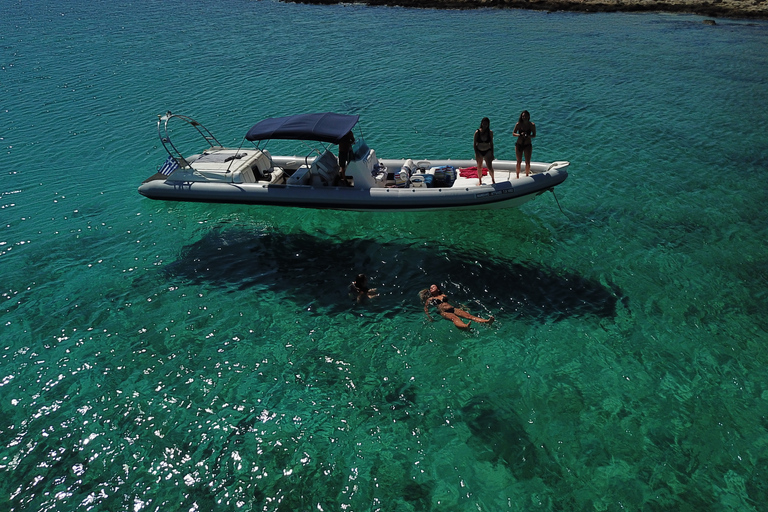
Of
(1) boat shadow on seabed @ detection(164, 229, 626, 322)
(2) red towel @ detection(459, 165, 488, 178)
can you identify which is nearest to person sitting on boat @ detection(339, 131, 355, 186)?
(1) boat shadow on seabed @ detection(164, 229, 626, 322)

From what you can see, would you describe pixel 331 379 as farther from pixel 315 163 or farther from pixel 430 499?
pixel 315 163

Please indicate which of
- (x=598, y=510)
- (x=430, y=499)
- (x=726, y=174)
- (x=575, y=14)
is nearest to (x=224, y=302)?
(x=430, y=499)

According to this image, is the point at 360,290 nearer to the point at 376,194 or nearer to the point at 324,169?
the point at 376,194

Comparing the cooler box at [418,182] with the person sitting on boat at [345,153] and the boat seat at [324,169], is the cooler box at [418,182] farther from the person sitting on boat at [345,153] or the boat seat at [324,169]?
the boat seat at [324,169]

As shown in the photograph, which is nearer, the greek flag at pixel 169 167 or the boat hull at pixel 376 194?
the boat hull at pixel 376 194

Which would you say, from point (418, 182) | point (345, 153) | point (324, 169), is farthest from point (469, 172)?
point (324, 169)

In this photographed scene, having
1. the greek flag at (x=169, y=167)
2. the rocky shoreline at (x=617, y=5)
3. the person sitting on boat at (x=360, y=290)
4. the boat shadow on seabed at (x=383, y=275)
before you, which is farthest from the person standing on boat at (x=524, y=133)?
the rocky shoreline at (x=617, y=5)
